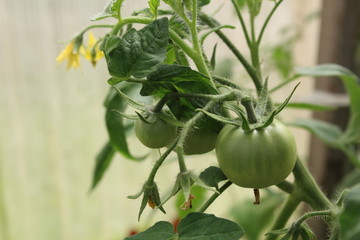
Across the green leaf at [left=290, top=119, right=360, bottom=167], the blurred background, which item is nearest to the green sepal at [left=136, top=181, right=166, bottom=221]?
the green leaf at [left=290, top=119, right=360, bottom=167]

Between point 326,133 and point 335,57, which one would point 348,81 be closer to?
point 326,133

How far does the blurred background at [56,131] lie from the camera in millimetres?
1604

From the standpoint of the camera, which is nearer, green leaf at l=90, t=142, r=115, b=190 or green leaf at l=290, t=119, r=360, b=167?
green leaf at l=90, t=142, r=115, b=190

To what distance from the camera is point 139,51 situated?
1.13 feet

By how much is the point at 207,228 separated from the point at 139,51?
0.14 meters

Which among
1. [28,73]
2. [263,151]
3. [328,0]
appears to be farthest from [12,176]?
[263,151]

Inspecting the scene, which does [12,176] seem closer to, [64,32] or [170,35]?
[64,32]

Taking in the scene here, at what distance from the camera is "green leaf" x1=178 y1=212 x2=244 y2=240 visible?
13.8 inches

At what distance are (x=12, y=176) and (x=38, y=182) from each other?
0.10 m

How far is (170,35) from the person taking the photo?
14.4 inches

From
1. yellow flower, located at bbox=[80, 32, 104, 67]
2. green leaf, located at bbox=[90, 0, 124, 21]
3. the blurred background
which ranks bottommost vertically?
the blurred background

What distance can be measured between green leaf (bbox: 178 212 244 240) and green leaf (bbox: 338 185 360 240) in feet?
0.27

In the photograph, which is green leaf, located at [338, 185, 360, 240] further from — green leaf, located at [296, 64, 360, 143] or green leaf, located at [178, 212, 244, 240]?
green leaf, located at [296, 64, 360, 143]

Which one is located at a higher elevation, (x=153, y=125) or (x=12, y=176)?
(x=153, y=125)
